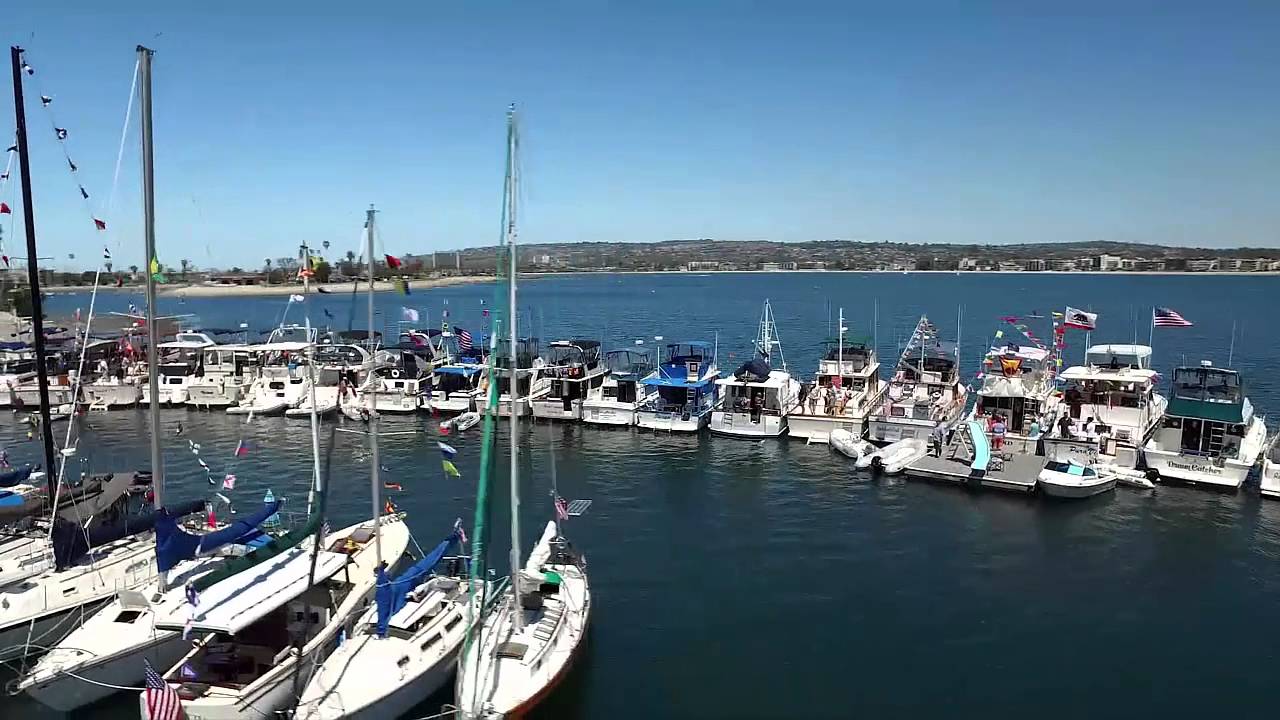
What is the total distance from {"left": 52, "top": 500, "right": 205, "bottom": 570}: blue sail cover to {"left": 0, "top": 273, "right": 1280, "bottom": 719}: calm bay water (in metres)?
4.38

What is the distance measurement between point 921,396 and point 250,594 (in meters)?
41.0

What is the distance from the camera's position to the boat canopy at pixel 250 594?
17172 millimetres

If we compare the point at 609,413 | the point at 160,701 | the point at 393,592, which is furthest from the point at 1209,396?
the point at 160,701

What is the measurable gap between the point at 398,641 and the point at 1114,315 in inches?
5963

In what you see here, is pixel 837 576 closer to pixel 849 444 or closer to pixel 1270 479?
pixel 849 444

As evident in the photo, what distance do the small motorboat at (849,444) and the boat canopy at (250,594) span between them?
91.1 ft

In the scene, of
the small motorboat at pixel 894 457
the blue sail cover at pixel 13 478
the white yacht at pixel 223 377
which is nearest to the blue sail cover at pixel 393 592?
the blue sail cover at pixel 13 478

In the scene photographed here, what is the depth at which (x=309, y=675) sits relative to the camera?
17594 mm

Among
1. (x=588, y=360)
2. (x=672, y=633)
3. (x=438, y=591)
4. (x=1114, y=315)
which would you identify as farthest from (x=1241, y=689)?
(x=1114, y=315)

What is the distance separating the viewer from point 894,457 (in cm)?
4003

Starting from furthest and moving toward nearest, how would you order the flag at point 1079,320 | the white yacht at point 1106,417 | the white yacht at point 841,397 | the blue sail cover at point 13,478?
1. the white yacht at point 841,397
2. the flag at point 1079,320
3. the white yacht at point 1106,417
4. the blue sail cover at point 13,478

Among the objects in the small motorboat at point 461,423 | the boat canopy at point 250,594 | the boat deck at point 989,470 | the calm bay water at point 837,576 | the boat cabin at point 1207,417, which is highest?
the boat cabin at point 1207,417

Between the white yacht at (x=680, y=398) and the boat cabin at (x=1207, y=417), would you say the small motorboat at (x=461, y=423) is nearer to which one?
the white yacht at (x=680, y=398)

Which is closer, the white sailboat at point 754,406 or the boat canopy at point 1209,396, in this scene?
the boat canopy at point 1209,396
